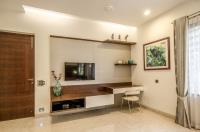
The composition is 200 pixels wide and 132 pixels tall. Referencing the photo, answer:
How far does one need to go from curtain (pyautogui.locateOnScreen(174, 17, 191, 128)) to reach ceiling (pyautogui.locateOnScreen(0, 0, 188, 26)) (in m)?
0.61

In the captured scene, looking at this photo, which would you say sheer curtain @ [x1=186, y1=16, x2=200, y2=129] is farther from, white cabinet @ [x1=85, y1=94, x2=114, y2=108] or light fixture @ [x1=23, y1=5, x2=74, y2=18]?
light fixture @ [x1=23, y1=5, x2=74, y2=18]

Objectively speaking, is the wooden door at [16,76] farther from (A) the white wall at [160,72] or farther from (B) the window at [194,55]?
(B) the window at [194,55]

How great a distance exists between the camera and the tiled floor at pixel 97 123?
2559 mm

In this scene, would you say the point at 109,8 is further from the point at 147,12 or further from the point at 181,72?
the point at 181,72

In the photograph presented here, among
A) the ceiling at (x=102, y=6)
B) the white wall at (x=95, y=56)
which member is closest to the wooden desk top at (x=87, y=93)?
the white wall at (x=95, y=56)

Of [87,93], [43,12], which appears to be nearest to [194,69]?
[87,93]

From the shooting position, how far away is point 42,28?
3285 millimetres

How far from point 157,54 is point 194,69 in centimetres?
107

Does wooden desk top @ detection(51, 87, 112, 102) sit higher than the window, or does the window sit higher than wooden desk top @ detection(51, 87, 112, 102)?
the window

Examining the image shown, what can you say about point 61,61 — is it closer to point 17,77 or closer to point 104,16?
point 17,77

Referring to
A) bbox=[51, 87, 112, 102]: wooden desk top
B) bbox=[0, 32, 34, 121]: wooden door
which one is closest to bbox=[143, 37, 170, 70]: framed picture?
bbox=[51, 87, 112, 102]: wooden desk top

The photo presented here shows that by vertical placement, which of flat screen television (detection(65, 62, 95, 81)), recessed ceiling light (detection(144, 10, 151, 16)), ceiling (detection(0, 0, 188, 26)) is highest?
ceiling (detection(0, 0, 188, 26))

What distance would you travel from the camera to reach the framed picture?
3.22 metres

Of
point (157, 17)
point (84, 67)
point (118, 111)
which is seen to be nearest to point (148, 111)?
point (118, 111)
